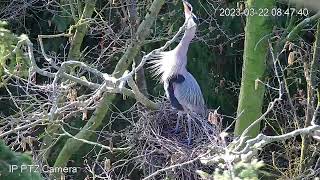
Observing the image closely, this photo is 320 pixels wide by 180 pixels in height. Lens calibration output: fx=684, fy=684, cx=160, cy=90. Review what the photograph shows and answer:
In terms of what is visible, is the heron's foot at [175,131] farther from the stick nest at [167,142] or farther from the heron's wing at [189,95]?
the heron's wing at [189,95]

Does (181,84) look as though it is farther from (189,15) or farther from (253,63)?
(189,15)

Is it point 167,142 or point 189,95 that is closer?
point 167,142

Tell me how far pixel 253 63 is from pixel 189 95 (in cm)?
56

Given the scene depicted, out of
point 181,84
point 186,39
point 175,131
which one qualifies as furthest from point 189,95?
point 186,39

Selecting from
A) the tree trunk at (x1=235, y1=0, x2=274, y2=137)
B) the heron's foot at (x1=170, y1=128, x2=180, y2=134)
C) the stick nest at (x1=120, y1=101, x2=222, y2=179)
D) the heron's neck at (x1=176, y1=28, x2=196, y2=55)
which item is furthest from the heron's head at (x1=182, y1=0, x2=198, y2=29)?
the heron's foot at (x1=170, y1=128, x2=180, y2=134)

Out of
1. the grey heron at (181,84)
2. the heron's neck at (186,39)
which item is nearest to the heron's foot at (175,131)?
the grey heron at (181,84)

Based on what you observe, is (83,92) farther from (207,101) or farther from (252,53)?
(252,53)

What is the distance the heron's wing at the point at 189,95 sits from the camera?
535 centimetres

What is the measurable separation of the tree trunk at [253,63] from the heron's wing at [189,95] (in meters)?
0.37

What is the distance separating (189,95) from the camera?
5.35 meters

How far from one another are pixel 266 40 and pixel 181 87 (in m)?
0.78

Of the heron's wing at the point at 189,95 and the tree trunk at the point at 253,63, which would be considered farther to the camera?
the heron's wing at the point at 189,95

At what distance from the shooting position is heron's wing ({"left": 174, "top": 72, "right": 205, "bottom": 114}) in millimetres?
5348

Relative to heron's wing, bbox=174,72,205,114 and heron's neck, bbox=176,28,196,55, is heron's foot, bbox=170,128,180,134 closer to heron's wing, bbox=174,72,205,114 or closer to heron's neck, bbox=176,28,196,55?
heron's wing, bbox=174,72,205,114
